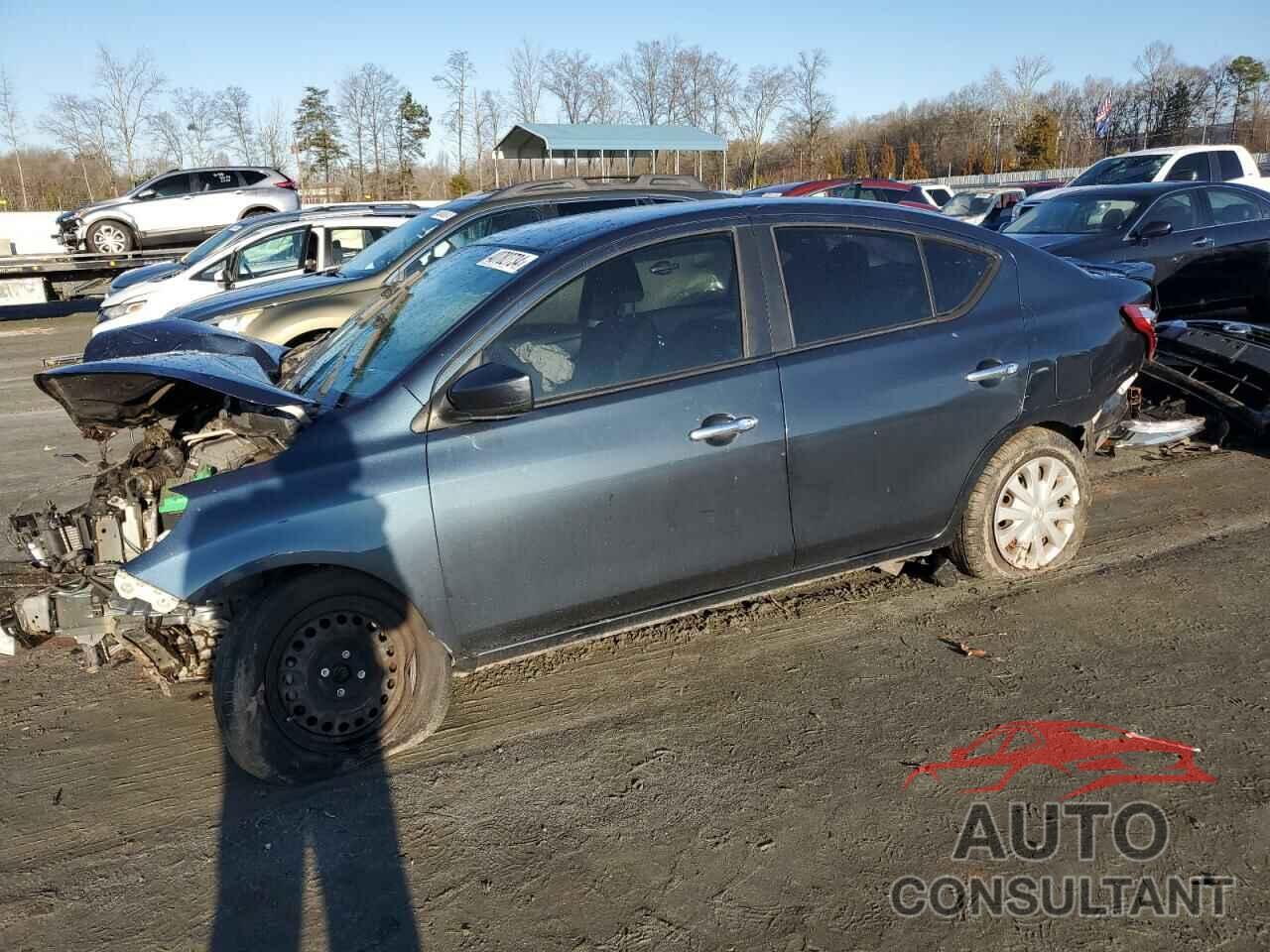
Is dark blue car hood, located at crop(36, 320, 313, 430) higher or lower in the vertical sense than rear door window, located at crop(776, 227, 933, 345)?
lower

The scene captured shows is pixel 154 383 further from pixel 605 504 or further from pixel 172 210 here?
pixel 172 210

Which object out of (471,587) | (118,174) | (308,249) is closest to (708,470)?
(471,587)

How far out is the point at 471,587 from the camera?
11.2 feet

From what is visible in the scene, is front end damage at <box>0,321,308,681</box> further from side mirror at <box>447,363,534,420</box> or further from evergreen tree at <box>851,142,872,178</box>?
evergreen tree at <box>851,142,872,178</box>

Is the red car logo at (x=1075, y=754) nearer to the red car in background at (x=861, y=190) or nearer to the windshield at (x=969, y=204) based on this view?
the red car in background at (x=861, y=190)

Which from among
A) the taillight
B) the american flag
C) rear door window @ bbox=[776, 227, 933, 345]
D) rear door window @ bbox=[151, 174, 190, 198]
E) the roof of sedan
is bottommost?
the taillight

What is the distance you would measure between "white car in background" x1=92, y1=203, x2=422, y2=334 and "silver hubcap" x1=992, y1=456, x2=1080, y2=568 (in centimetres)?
786

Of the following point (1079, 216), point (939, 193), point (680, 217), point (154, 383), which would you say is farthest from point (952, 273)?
point (939, 193)

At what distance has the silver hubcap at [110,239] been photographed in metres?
19.2

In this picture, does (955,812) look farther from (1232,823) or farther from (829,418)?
(829,418)

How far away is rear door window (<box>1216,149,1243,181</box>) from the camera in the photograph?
49.3 ft

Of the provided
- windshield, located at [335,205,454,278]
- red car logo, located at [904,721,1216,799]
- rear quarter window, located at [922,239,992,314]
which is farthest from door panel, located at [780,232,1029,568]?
windshield, located at [335,205,454,278]

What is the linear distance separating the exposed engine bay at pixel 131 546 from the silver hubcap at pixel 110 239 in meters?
17.8

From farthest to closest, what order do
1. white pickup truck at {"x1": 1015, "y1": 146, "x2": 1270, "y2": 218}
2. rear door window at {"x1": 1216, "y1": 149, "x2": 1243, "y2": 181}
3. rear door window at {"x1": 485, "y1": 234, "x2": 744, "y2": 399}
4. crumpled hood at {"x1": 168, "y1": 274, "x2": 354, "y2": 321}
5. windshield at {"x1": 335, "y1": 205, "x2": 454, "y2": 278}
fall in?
rear door window at {"x1": 1216, "y1": 149, "x2": 1243, "y2": 181}
white pickup truck at {"x1": 1015, "y1": 146, "x2": 1270, "y2": 218}
windshield at {"x1": 335, "y1": 205, "x2": 454, "y2": 278}
crumpled hood at {"x1": 168, "y1": 274, "x2": 354, "y2": 321}
rear door window at {"x1": 485, "y1": 234, "x2": 744, "y2": 399}
